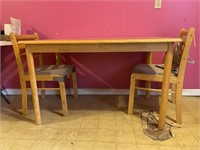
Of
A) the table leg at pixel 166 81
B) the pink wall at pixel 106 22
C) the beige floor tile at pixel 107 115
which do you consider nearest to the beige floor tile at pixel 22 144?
the beige floor tile at pixel 107 115

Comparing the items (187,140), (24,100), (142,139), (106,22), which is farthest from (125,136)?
(106,22)

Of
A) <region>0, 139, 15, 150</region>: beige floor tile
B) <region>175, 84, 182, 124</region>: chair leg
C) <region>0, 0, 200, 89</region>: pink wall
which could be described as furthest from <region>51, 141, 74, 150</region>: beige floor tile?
<region>0, 0, 200, 89</region>: pink wall

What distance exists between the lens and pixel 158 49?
1405 mm

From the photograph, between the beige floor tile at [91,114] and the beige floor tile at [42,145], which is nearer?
the beige floor tile at [42,145]

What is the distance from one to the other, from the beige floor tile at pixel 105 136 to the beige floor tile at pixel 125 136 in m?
0.04

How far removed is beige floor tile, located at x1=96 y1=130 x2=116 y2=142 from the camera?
143 cm

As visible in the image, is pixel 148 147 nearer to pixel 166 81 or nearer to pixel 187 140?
pixel 187 140

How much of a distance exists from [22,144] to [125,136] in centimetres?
78

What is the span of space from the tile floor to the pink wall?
42 cm

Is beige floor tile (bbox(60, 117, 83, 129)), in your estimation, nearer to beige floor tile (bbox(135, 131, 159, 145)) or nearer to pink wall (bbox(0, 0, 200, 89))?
beige floor tile (bbox(135, 131, 159, 145))

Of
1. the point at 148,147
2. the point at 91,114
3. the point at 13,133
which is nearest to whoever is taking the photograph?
the point at 148,147

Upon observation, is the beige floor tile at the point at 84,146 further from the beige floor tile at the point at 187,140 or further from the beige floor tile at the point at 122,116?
the beige floor tile at the point at 187,140

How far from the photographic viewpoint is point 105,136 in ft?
4.83

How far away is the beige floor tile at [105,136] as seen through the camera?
1429 mm
